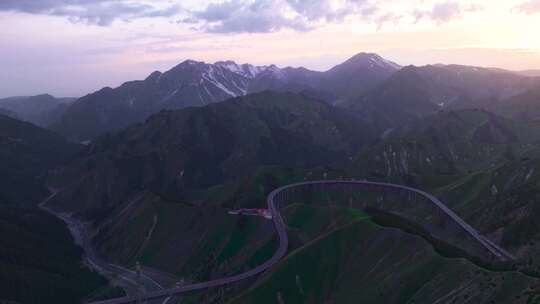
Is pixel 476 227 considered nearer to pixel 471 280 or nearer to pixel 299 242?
pixel 299 242

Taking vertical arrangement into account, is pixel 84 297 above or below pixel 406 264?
below

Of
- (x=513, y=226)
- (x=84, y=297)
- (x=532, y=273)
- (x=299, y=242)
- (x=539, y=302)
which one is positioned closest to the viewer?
(x=539, y=302)

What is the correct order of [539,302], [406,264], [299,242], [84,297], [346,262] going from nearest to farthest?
[539,302] < [406,264] < [346,262] < [299,242] < [84,297]

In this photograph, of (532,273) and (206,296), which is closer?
(532,273)

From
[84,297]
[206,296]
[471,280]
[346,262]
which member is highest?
[471,280]

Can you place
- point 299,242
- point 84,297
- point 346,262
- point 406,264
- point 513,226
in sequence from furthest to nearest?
point 84,297, point 299,242, point 513,226, point 346,262, point 406,264

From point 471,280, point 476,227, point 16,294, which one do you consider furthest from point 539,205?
point 16,294

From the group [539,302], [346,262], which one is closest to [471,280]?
[539,302]

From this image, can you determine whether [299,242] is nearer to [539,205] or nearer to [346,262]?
[346,262]

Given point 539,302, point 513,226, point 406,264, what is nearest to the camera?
point 539,302
